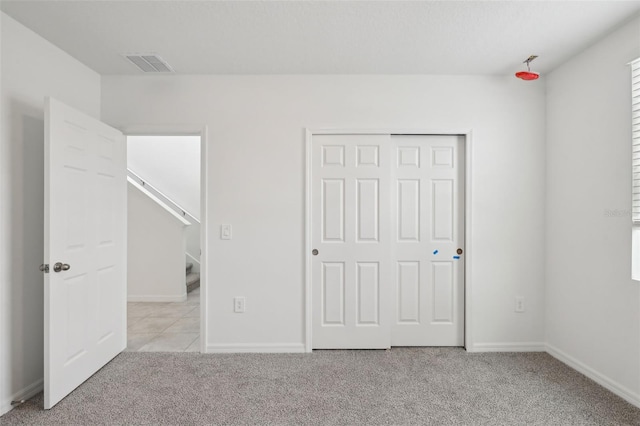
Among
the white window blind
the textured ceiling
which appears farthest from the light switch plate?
the white window blind

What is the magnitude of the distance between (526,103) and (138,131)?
11.8 feet

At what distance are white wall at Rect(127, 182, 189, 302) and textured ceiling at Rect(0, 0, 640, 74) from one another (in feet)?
7.79

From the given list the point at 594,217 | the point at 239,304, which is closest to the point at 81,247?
the point at 239,304

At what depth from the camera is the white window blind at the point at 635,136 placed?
2.19 metres

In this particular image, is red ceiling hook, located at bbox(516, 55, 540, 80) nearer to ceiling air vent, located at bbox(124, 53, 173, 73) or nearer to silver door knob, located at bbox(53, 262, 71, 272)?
ceiling air vent, located at bbox(124, 53, 173, 73)

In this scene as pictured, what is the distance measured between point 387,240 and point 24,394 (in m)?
2.95

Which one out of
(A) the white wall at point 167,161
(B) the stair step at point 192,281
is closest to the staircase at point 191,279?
(B) the stair step at point 192,281

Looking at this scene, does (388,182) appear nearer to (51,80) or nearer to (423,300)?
(423,300)

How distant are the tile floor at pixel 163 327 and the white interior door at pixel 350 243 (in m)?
1.33

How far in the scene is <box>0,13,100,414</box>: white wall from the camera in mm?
2127

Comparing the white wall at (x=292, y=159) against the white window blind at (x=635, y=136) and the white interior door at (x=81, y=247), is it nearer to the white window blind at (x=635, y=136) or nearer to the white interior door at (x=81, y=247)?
the white interior door at (x=81, y=247)

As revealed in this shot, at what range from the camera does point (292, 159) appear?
3.02m

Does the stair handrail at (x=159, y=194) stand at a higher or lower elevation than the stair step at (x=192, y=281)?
higher

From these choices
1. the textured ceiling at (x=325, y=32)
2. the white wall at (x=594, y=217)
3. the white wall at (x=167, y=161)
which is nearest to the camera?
the textured ceiling at (x=325, y=32)
